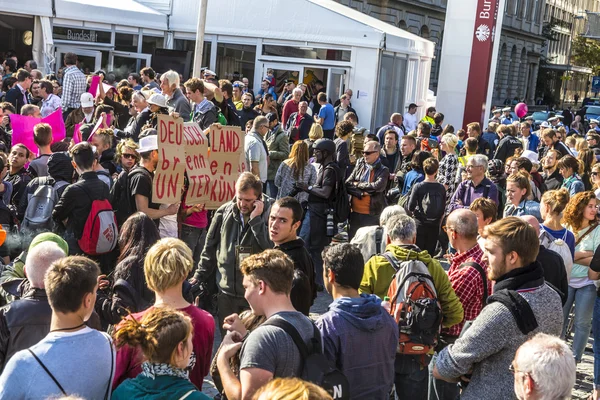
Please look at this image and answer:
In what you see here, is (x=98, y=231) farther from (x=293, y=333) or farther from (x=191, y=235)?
(x=293, y=333)

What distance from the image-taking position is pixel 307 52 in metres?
22.9

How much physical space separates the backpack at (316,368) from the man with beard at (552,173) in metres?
8.09

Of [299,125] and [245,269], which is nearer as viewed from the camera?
[245,269]

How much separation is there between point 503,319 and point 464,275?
140 cm

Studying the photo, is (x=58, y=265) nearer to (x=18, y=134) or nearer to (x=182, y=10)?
(x=18, y=134)

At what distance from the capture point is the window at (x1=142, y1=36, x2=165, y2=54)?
2284 cm

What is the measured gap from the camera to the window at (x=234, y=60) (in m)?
23.1

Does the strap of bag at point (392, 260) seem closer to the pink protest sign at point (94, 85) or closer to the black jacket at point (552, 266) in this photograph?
the black jacket at point (552, 266)

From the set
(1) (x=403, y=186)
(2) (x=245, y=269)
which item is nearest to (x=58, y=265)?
(2) (x=245, y=269)

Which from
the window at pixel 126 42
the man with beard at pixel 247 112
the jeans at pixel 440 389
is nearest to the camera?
the jeans at pixel 440 389

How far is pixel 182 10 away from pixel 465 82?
767 cm

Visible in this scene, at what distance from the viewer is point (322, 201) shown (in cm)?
945

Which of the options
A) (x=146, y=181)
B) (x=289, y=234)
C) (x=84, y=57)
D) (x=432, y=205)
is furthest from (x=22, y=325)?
(x=84, y=57)

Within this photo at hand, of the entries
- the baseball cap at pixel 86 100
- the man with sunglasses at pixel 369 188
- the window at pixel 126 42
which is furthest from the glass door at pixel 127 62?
the man with sunglasses at pixel 369 188
